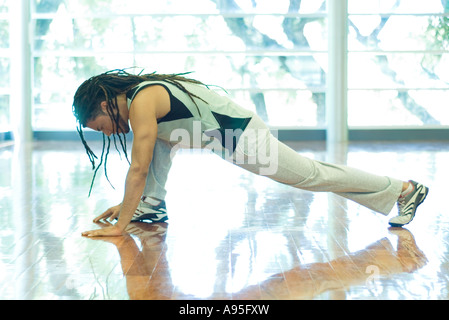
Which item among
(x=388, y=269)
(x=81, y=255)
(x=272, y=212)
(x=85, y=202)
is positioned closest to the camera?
(x=388, y=269)

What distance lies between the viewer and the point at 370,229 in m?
3.26

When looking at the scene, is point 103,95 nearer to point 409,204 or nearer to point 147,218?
point 147,218

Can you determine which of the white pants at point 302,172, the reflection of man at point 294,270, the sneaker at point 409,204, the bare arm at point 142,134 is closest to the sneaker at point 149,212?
the reflection of man at point 294,270

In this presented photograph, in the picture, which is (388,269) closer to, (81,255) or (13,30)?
(81,255)

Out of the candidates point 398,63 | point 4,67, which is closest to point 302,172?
point 4,67

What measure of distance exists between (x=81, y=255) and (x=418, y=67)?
29.6 feet

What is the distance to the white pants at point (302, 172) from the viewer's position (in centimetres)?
297

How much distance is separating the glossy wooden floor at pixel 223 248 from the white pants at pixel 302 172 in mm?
186

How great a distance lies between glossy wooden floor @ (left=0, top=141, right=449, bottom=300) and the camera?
2250 millimetres

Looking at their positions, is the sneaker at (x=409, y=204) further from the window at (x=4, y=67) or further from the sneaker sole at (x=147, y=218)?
the window at (x=4, y=67)

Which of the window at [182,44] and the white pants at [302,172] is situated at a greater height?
the window at [182,44]

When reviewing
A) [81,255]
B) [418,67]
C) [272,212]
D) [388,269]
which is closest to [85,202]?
[272,212]

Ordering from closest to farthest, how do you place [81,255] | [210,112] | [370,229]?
[81,255] < [210,112] < [370,229]

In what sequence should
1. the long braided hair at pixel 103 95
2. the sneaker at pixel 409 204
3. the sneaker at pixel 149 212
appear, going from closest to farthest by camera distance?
the long braided hair at pixel 103 95 → the sneaker at pixel 409 204 → the sneaker at pixel 149 212
